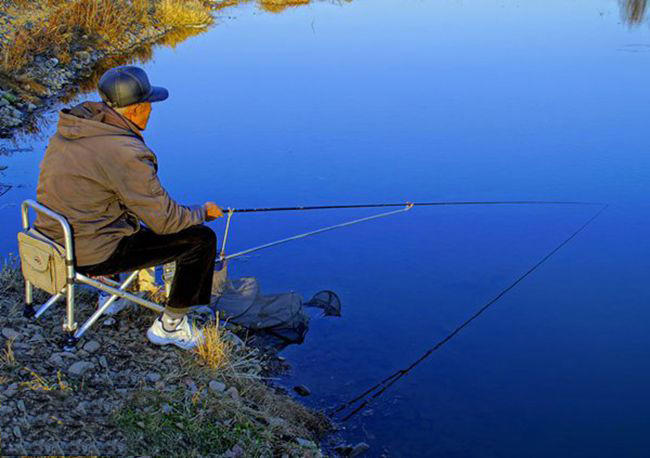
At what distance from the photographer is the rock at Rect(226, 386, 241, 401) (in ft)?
12.0

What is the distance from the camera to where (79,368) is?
11.5 ft

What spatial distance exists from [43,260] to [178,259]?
60 centimetres

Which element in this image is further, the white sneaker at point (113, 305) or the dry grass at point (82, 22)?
the dry grass at point (82, 22)

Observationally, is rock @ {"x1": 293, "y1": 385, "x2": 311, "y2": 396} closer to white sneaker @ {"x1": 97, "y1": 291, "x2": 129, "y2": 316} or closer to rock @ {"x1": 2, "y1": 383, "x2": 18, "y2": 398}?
white sneaker @ {"x1": 97, "y1": 291, "x2": 129, "y2": 316}

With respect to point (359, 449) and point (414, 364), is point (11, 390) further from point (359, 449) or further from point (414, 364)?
point (414, 364)

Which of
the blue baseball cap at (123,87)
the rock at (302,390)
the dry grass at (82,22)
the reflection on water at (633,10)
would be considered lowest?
the rock at (302,390)

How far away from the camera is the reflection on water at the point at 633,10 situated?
1402 centimetres

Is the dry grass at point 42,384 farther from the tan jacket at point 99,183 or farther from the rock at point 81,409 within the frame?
the tan jacket at point 99,183

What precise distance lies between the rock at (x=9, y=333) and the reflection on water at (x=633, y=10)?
42.7ft

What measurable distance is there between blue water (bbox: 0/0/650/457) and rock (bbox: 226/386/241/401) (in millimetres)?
736

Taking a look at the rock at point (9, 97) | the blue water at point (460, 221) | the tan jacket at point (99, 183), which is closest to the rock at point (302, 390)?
the blue water at point (460, 221)

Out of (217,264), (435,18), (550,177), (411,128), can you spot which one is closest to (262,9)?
(435,18)

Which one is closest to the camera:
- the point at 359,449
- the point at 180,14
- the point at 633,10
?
the point at 359,449

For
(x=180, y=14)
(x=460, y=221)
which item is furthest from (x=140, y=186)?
(x=180, y=14)
